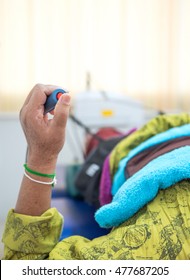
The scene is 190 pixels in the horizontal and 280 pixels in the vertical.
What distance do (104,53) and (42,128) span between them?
6.09 ft

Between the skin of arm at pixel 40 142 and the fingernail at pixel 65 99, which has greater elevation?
the fingernail at pixel 65 99

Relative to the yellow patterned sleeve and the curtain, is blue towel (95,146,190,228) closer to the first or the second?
the yellow patterned sleeve

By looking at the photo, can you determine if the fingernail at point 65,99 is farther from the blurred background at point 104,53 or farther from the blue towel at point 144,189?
the blurred background at point 104,53

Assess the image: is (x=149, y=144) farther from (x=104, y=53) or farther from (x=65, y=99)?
(x=104, y=53)

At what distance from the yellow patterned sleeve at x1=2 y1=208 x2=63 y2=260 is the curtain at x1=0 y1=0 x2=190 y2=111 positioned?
133cm

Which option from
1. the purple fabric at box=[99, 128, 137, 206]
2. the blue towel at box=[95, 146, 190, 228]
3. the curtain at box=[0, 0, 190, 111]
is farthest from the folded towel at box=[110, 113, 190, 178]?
the curtain at box=[0, 0, 190, 111]

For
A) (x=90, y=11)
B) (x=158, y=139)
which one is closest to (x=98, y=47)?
(x=90, y=11)

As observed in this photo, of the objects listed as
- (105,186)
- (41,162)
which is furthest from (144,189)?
(105,186)

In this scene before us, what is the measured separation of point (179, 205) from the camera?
651mm

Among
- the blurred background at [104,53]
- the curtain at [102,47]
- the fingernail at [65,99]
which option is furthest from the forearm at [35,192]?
the curtain at [102,47]

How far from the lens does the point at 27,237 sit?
2.26ft

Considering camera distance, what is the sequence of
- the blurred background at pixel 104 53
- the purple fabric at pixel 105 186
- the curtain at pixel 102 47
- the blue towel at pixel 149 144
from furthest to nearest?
the curtain at pixel 102 47
the blurred background at pixel 104 53
the purple fabric at pixel 105 186
the blue towel at pixel 149 144

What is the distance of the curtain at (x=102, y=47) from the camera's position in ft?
6.93

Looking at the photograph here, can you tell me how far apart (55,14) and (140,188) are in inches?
69.2
